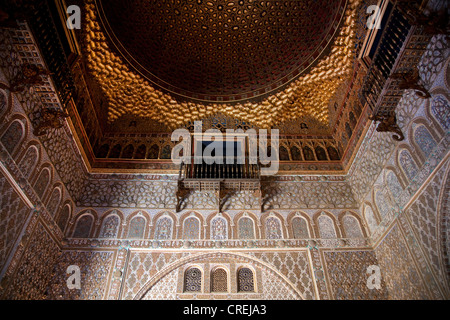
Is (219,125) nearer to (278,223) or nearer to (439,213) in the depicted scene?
(278,223)

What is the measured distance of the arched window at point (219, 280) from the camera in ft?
19.9

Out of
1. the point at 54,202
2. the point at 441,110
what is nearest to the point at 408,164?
the point at 441,110

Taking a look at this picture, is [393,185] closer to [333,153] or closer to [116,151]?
[333,153]

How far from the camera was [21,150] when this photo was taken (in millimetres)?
4852

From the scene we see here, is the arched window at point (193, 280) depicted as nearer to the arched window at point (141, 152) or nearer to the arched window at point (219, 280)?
the arched window at point (219, 280)

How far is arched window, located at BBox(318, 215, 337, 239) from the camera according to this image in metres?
6.70

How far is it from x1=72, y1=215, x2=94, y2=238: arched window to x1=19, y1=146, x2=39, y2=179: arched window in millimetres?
1883

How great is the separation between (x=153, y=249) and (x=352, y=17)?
6.47 m

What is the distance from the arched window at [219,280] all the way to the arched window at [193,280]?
26 centimetres

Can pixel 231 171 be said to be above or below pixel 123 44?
below

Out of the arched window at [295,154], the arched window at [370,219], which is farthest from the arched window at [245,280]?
the arched window at [295,154]
